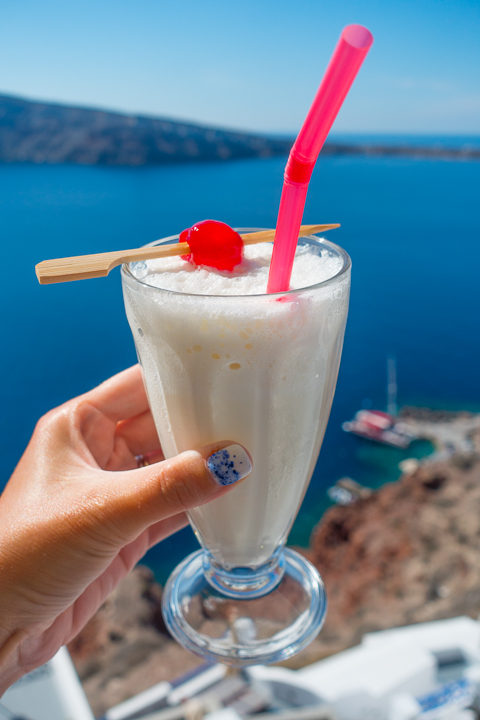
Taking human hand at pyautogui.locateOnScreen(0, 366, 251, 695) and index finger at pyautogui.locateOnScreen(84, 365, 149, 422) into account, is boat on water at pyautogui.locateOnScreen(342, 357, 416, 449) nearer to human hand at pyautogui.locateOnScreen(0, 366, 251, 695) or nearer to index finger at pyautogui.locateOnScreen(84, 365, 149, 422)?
index finger at pyautogui.locateOnScreen(84, 365, 149, 422)

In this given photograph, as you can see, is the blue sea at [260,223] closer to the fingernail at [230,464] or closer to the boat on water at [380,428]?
the boat on water at [380,428]

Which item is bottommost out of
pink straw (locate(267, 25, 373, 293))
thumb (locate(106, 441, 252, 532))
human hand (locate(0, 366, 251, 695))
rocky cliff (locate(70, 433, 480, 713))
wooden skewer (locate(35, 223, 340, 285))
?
rocky cliff (locate(70, 433, 480, 713))

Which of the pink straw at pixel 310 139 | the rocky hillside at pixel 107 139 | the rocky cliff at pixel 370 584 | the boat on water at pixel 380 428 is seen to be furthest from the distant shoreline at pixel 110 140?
→ the pink straw at pixel 310 139

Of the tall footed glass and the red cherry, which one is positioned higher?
the red cherry

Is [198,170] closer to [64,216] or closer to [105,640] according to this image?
[64,216]

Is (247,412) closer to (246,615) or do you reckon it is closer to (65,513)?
(65,513)

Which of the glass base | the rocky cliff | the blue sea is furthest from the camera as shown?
the blue sea

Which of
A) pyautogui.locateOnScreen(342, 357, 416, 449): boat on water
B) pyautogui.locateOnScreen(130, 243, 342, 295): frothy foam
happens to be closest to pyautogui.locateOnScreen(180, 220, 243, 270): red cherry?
pyautogui.locateOnScreen(130, 243, 342, 295): frothy foam

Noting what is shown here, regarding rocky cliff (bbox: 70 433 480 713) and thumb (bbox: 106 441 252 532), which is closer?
thumb (bbox: 106 441 252 532)
